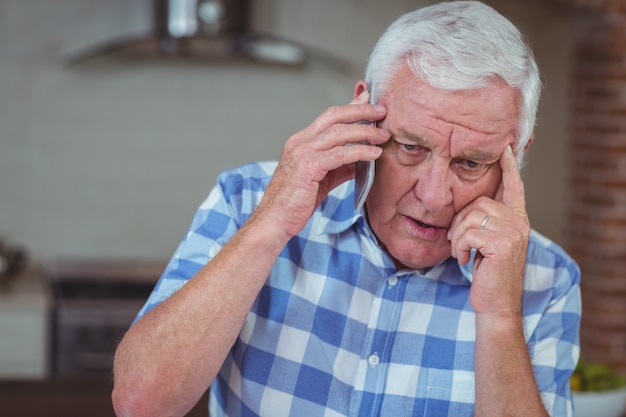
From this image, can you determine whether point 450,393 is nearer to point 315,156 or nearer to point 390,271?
point 390,271

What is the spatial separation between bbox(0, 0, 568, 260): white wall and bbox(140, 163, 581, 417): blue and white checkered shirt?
2.20m

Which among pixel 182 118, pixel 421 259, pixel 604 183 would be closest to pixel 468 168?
pixel 421 259

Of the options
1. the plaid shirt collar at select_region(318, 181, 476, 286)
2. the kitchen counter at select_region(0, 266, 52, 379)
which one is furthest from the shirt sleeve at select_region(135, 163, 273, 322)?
the kitchen counter at select_region(0, 266, 52, 379)

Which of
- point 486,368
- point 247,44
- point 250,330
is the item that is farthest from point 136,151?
point 486,368

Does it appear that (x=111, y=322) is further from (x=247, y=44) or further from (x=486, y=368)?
(x=486, y=368)

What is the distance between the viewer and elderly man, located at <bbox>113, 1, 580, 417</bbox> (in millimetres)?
1421

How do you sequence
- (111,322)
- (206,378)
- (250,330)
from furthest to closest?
(111,322) < (250,330) < (206,378)

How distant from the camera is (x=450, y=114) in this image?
55.9 inches

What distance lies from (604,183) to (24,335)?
216 centimetres

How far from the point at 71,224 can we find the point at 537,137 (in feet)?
6.43

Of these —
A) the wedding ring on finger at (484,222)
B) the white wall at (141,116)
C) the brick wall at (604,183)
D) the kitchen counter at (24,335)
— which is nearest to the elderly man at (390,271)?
the wedding ring on finger at (484,222)

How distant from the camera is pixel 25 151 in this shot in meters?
3.71

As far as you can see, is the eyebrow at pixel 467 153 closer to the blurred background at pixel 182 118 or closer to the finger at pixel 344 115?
the finger at pixel 344 115

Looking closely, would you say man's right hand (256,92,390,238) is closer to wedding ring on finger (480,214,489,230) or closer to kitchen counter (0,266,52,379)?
wedding ring on finger (480,214,489,230)
